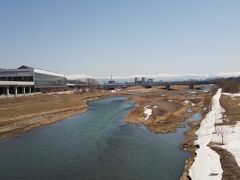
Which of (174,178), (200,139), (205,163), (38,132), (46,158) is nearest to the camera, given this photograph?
(174,178)

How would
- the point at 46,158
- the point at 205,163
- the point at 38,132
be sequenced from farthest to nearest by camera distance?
the point at 38,132
the point at 46,158
the point at 205,163

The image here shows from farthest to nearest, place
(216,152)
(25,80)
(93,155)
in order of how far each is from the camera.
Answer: (25,80), (93,155), (216,152)

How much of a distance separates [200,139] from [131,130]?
12009 mm

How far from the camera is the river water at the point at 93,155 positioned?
26.3 metres

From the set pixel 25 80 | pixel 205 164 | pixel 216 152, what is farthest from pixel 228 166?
pixel 25 80

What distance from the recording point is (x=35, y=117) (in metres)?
59.2

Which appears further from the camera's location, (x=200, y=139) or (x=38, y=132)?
(x=38, y=132)

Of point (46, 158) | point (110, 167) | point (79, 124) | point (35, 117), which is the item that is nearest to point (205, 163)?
point (110, 167)

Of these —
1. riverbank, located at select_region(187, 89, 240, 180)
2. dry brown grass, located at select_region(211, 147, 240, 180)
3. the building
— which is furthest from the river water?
the building

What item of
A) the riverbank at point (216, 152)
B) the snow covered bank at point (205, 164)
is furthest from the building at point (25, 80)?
the snow covered bank at point (205, 164)

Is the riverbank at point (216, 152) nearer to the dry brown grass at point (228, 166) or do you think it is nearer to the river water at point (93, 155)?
the dry brown grass at point (228, 166)

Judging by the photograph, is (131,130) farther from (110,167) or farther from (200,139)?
(110,167)

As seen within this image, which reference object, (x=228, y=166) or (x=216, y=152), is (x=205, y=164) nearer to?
(x=228, y=166)

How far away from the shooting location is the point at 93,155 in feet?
105
